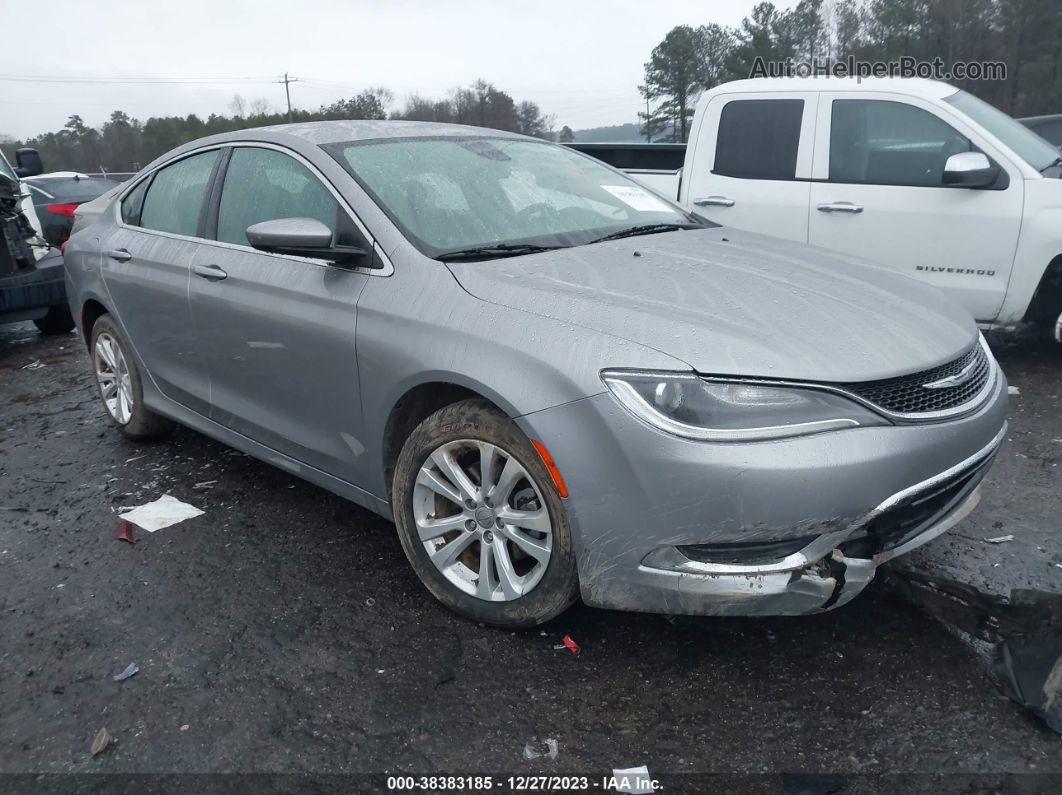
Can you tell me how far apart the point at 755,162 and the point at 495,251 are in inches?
149

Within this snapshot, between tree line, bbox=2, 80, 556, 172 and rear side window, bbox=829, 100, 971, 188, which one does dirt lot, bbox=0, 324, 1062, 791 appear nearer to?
rear side window, bbox=829, 100, 971, 188

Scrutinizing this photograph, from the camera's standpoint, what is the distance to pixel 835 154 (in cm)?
598

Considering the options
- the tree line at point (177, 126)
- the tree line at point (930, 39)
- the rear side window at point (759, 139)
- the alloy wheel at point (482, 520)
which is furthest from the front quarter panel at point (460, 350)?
the tree line at point (177, 126)

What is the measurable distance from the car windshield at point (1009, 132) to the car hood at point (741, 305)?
118 inches

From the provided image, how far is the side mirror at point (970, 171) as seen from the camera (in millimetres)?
5328

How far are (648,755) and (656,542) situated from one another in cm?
57

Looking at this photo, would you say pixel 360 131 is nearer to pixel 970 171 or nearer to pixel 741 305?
pixel 741 305

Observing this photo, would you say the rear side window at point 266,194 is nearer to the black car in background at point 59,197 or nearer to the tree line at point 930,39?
the black car in background at point 59,197

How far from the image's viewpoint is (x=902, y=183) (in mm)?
5746

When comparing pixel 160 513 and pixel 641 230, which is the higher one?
pixel 641 230

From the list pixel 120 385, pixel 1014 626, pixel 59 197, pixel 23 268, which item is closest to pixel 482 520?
pixel 1014 626

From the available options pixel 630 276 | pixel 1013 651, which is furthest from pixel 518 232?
pixel 1013 651

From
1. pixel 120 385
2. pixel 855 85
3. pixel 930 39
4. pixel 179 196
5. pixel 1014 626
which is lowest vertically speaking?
pixel 1014 626

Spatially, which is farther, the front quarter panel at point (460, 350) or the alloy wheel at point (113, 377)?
the alloy wheel at point (113, 377)
